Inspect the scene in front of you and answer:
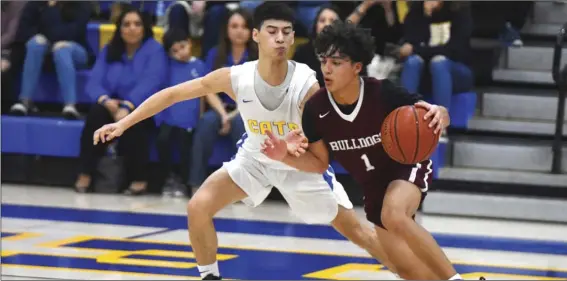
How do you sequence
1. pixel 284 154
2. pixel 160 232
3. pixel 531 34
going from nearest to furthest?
1. pixel 284 154
2. pixel 160 232
3. pixel 531 34

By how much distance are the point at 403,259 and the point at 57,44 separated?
579 cm

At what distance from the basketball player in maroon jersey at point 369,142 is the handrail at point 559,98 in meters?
3.70

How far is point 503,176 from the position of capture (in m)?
9.23

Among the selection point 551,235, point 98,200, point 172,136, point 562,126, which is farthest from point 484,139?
point 98,200

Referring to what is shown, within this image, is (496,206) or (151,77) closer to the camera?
(496,206)

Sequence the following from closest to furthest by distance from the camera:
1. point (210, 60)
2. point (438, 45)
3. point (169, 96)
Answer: point (169, 96)
point (438, 45)
point (210, 60)

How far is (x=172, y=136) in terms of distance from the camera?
32.6 ft

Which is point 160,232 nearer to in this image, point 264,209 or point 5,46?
point 264,209

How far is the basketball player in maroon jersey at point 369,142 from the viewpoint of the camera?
5332 millimetres

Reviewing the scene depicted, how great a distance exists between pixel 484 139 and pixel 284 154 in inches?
182

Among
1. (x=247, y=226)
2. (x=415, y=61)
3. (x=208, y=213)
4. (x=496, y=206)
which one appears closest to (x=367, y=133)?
(x=208, y=213)

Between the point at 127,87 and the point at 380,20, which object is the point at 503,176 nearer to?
the point at 380,20

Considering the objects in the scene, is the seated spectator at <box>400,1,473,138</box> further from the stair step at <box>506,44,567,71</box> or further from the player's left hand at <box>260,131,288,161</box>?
the player's left hand at <box>260,131,288,161</box>

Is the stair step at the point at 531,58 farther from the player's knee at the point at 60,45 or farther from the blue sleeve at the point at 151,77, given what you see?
the player's knee at the point at 60,45
